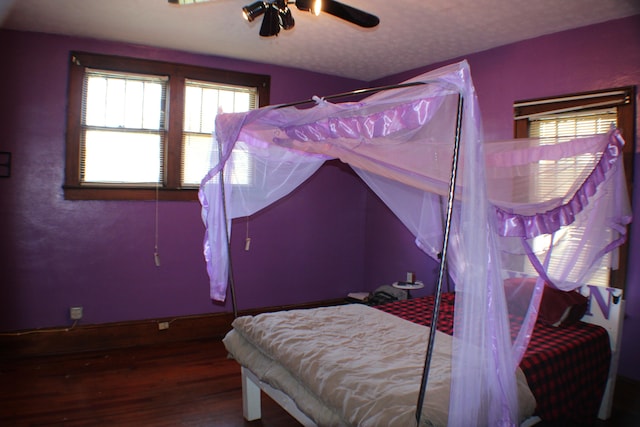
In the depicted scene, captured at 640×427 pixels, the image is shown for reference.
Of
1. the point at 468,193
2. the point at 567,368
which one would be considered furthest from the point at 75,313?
the point at 567,368

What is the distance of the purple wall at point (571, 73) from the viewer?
307 centimetres

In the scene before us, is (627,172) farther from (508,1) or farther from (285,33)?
(285,33)

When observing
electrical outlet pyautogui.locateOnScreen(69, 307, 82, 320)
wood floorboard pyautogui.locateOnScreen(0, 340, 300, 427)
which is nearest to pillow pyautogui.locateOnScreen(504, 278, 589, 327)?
wood floorboard pyautogui.locateOnScreen(0, 340, 300, 427)

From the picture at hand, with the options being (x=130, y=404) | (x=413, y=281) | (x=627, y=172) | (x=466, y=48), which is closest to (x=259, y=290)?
(x=413, y=281)

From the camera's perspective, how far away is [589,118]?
3305 millimetres

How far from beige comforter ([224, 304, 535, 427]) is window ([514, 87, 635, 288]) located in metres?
1.50

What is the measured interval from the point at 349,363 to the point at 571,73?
269 cm

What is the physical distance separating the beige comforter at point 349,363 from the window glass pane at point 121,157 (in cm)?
192

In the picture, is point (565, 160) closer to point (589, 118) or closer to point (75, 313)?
point (589, 118)

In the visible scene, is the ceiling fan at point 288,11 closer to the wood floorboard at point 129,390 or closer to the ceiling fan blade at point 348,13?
the ceiling fan blade at point 348,13

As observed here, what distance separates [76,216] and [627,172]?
4110 mm

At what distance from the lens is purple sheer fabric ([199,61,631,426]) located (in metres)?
1.65

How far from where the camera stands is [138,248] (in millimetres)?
4031

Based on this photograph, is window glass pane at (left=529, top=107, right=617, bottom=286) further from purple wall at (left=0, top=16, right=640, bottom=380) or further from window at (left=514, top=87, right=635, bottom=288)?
purple wall at (left=0, top=16, right=640, bottom=380)
